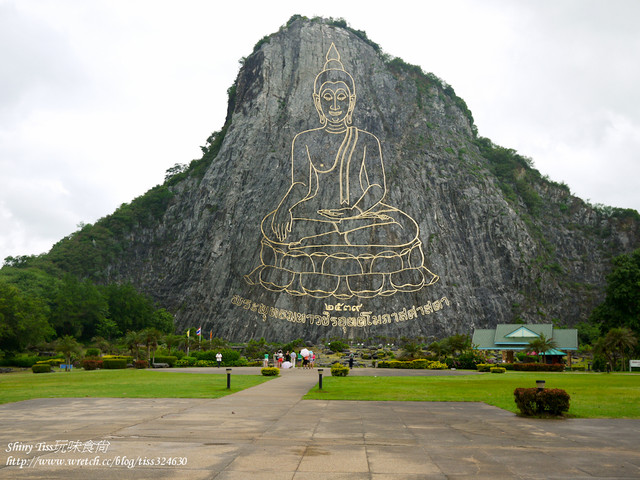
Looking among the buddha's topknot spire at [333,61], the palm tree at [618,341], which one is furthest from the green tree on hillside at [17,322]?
the buddha's topknot spire at [333,61]

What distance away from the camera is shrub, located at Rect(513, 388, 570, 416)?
12555 mm

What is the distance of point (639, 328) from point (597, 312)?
199 inches

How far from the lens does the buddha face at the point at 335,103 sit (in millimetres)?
67375

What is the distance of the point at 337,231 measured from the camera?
6225 centimetres

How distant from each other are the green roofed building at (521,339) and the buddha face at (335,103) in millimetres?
32418

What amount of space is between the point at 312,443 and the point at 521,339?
47511mm

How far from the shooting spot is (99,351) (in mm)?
48688

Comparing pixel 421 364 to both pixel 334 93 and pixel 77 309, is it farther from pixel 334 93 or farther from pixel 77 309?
pixel 334 93

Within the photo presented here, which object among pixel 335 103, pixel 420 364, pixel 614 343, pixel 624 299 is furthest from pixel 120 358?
pixel 335 103

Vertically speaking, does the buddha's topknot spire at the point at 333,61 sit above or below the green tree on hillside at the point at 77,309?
above

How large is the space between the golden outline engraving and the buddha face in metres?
0.16

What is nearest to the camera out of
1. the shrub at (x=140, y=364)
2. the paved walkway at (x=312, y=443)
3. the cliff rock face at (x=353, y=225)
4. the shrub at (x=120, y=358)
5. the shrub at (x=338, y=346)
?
the paved walkway at (x=312, y=443)

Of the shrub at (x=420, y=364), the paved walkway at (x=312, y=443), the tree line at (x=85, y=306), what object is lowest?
the shrub at (x=420, y=364)

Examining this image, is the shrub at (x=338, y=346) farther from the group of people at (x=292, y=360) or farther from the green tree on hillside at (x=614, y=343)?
the green tree on hillside at (x=614, y=343)
